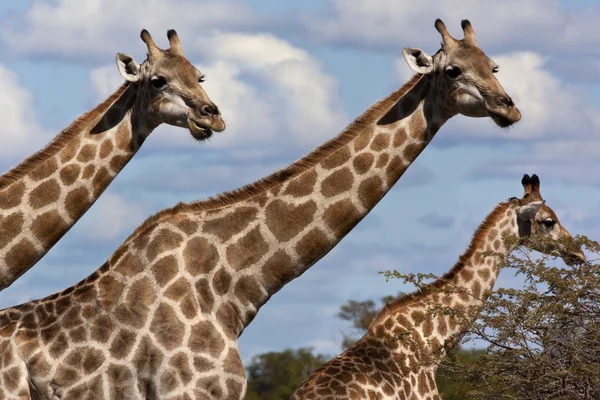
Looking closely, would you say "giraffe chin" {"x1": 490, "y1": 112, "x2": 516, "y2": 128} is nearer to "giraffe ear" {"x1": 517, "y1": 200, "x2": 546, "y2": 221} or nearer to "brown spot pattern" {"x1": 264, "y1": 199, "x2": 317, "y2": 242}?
"brown spot pattern" {"x1": 264, "y1": 199, "x2": 317, "y2": 242}

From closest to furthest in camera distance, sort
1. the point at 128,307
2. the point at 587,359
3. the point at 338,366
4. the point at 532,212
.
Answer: the point at 128,307 → the point at 587,359 → the point at 338,366 → the point at 532,212

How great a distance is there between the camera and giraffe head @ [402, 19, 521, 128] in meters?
12.5

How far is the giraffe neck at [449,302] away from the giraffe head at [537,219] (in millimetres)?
389

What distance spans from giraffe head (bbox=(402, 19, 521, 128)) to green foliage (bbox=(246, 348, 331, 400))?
40900mm

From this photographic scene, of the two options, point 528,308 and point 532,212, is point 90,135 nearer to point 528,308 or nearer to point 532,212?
point 528,308

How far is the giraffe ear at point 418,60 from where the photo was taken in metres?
12.9

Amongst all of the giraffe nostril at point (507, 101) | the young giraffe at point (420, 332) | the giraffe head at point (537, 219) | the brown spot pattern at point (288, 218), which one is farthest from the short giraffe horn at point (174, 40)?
the giraffe head at point (537, 219)

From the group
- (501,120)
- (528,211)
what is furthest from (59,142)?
(528,211)

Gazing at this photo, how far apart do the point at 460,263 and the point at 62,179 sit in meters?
5.76

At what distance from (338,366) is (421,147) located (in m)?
3.51

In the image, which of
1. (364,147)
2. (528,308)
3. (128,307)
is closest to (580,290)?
(528,308)

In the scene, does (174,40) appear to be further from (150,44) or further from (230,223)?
(230,223)

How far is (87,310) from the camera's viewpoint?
39.9 ft

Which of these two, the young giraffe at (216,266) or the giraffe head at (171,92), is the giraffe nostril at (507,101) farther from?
the giraffe head at (171,92)
